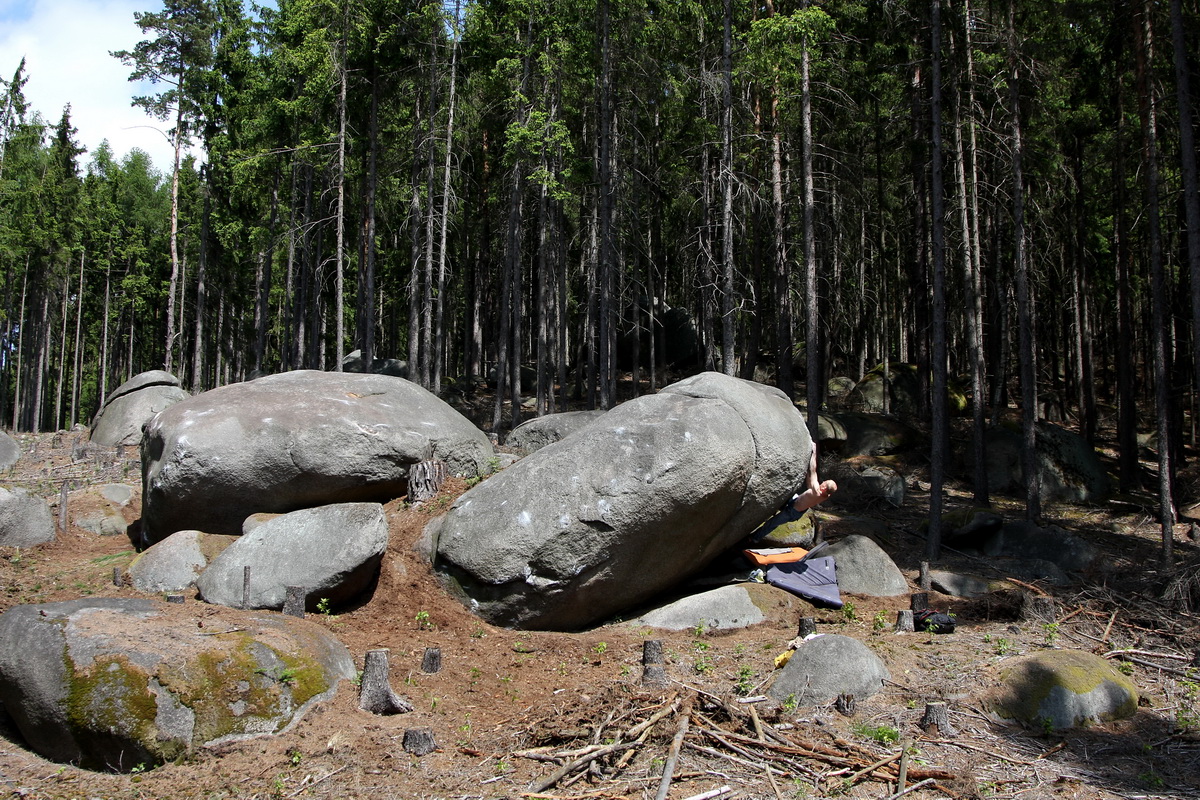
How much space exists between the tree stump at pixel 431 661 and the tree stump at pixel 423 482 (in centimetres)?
330

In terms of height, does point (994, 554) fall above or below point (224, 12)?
below

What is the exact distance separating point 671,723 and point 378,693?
7.71 ft

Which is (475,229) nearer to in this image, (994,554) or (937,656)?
Answer: (994,554)

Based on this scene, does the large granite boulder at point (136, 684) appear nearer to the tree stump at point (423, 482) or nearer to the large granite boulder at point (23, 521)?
the tree stump at point (423, 482)

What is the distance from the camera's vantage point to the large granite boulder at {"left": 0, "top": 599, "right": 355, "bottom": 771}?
586 cm

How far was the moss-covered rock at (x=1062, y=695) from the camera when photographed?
699 cm

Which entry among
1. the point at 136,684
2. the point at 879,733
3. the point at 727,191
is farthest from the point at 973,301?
the point at 136,684

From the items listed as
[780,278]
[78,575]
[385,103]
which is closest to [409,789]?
[78,575]

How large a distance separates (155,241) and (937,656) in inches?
1634

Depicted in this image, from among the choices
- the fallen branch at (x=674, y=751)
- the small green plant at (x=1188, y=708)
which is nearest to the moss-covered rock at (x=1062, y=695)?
the small green plant at (x=1188, y=708)

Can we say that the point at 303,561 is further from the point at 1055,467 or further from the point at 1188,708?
the point at 1055,467

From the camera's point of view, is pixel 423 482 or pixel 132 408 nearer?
pixel 423 482

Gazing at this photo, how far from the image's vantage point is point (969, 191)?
19391 mm

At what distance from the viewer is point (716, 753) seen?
596 centimetres
